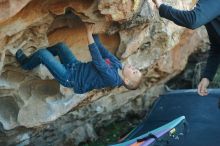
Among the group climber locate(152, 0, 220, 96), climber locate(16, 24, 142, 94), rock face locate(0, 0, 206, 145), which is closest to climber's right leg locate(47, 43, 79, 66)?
climber locate(16, 24, 142, 94)

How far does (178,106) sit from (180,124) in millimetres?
1399

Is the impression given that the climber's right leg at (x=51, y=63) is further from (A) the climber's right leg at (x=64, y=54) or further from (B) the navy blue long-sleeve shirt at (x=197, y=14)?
(B) the navy blue long-sleeve shirt at (x=197, y=14)

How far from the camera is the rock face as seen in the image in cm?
375

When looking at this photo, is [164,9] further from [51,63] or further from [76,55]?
[76,55]

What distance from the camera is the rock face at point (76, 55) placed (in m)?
3.75

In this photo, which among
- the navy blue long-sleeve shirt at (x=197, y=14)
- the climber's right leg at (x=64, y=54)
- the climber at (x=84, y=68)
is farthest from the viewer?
the climber's right leg at (x=64, y=54)

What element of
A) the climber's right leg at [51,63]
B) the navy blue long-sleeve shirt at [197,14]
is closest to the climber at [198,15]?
the navy blue long-sleeve shirt at [197,14]

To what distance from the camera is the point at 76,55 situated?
4.61 metres

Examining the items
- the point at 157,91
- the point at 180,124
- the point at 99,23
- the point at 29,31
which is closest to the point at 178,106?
the point at 157,91

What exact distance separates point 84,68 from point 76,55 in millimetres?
867

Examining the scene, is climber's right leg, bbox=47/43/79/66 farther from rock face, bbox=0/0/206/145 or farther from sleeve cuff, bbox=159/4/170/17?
sleeve cuff, bbox=159/4/170/17

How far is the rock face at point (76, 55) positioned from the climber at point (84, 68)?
18 cm

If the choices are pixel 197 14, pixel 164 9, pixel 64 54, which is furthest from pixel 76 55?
pixel 197 14

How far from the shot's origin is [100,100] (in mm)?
5625
